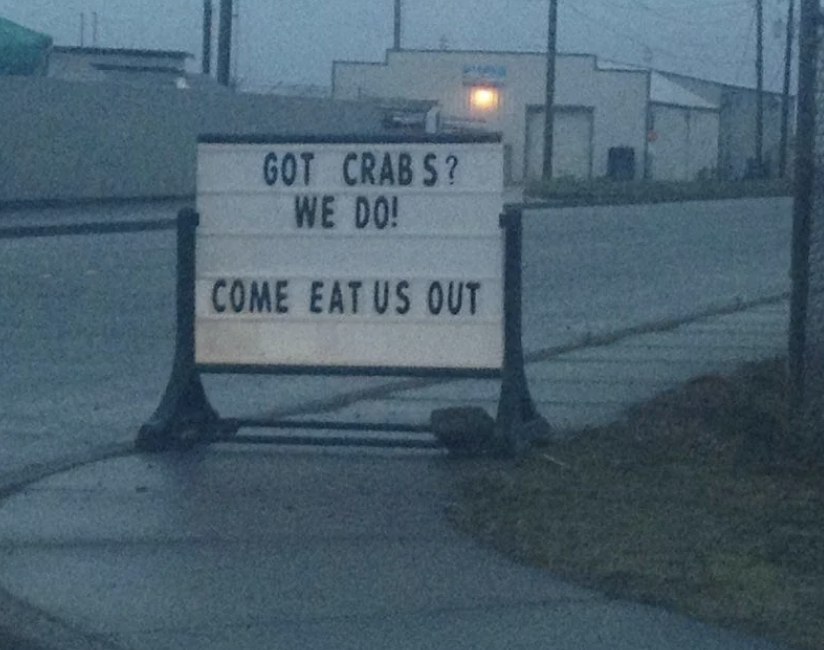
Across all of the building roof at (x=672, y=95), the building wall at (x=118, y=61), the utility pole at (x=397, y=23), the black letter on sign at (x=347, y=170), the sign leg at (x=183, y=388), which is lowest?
the sign leg at (x=183, y=388)

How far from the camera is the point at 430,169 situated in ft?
31.5

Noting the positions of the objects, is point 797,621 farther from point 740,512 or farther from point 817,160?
point 817,160

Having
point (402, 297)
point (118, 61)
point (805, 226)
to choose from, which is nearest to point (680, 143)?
point (118, 61)

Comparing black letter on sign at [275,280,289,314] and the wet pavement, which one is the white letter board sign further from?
the wet pavement

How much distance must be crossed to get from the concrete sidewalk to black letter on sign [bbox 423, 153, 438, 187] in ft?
4.90

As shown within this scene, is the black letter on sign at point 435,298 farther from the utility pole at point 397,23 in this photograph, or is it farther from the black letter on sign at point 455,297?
the utility pole at point 397,23

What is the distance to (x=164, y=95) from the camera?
144 feet

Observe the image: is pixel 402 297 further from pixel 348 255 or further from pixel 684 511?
pixel 684 511

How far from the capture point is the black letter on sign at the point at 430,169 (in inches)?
377

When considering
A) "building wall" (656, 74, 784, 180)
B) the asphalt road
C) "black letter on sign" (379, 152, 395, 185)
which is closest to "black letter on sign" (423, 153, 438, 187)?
"black letter on sign" (379, 152, 395, 185)

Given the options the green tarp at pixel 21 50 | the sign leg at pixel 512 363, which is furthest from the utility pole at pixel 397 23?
the sign leg at pixel 512 363

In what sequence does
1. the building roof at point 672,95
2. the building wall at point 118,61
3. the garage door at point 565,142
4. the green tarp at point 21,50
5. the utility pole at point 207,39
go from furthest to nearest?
the building roof at point 672,95 < the garage door at point 565,142 < the utility pole at point 207,39 < the building wall at point 118,61 < the green tarp at point 21,50

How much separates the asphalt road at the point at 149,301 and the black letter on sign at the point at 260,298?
1373 millimetres

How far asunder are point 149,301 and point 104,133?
76.5 ft
